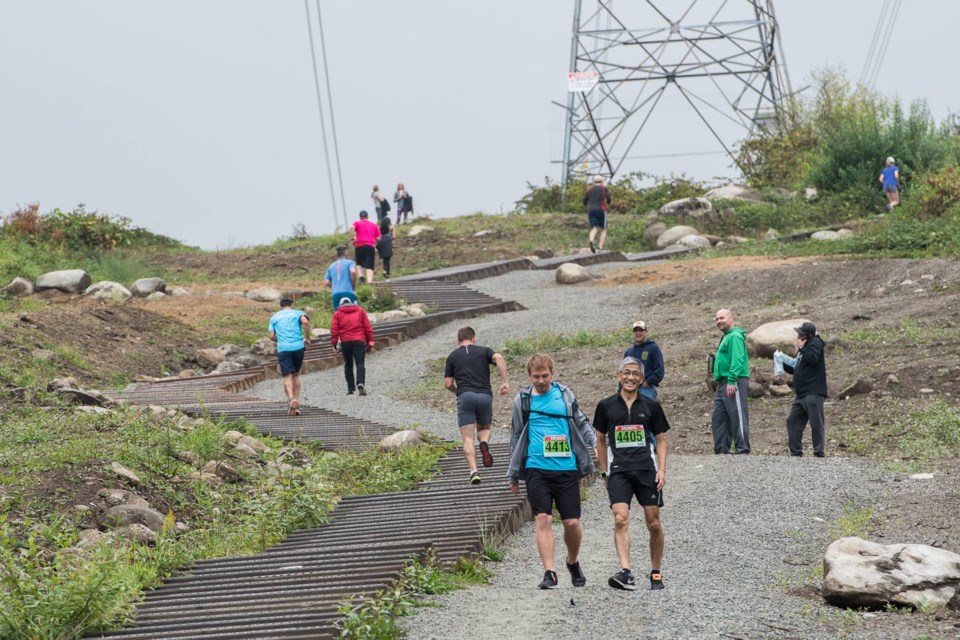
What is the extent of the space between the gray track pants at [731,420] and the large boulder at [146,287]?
1735 centimetres

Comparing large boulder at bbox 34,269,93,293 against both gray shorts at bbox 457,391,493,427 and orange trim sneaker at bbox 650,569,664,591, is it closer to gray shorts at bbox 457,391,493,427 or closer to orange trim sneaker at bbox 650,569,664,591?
gray shorts at bbox 457,391,493,427

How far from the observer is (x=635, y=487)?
32.4 feet

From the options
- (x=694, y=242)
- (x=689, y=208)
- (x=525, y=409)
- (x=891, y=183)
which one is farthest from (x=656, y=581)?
(x=689, y=208)

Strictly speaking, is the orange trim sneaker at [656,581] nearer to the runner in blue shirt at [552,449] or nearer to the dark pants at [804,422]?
the runner in blue shirt at [552,449]

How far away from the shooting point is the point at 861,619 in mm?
8781

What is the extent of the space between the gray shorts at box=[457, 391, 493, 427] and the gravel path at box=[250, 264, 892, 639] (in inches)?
50.0

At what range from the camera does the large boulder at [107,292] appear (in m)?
29.4

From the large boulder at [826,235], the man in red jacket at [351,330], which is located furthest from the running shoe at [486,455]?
the large boulder at [826,235]

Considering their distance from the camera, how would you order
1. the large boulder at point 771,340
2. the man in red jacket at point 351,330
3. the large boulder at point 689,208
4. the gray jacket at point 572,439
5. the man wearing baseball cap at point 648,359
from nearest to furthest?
the gray jacket at point 572,439
the man wearing baseball cap at point 648,359
the man in red jacket at point 351,330
the large boulder at point 771,340
the large boulder at point 689,208

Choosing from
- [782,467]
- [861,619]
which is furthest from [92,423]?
[861,619]

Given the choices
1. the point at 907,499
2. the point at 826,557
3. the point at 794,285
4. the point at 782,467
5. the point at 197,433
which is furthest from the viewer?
the point at 794,285

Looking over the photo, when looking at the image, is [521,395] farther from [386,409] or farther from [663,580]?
[386,409]

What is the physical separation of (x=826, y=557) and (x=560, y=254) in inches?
1165

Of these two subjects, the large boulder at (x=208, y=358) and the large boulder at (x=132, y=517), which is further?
the large boulder at (x=208, y=358)
